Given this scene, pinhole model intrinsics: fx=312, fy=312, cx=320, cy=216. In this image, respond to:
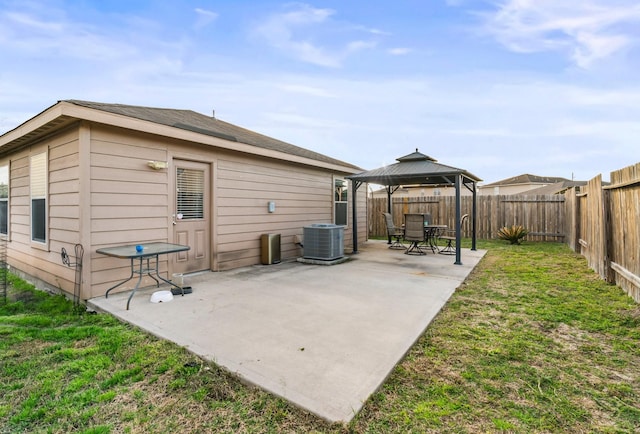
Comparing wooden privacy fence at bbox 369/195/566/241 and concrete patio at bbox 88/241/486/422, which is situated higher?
wooden privacy fence at bbox 369/195/566/241

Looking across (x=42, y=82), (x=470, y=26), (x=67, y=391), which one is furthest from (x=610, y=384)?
(x=42, y=82)

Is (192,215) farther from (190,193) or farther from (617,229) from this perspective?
(617,229)

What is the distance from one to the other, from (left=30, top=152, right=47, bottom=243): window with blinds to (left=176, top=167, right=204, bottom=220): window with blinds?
1825 millimetres

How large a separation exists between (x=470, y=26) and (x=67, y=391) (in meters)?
8.94

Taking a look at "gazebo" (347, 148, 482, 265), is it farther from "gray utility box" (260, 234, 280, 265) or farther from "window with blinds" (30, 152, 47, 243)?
"window with blinds" (30, 152, 47, 243)

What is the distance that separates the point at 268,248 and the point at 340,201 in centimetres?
349

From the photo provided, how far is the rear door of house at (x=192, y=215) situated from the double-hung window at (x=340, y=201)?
412 cm

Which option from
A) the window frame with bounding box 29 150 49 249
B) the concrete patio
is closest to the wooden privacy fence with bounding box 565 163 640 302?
the concrete patio

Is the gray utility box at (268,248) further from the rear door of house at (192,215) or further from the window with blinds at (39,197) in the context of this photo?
the window with blinds at (39,197)

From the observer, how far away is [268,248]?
6230 millimetres

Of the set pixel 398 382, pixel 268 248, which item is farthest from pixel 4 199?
pixel 398 382

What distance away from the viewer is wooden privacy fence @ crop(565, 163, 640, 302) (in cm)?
378

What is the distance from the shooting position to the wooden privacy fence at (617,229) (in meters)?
3.78

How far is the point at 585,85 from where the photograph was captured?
8.42 metres
